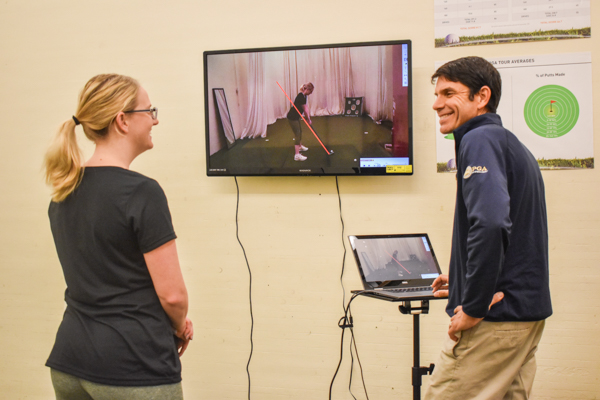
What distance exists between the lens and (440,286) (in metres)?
1.66

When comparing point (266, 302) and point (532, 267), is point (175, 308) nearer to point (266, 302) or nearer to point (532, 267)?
point (532, 267)

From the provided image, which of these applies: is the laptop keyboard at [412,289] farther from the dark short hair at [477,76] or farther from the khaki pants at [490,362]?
the dark short hair at [477,76]

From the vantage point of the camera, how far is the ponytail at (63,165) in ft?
3.64

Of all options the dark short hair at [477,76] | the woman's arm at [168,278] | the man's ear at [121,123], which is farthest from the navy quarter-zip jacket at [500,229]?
the man's ear at [121,123]

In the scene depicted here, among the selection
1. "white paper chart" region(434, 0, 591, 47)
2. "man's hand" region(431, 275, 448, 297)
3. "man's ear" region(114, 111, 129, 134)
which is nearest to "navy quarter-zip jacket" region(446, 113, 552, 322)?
"man's hand" region(431, 275, 448, 297)

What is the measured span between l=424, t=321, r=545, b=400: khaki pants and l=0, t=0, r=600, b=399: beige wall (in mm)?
1011

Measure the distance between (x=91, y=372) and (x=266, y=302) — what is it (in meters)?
1.49

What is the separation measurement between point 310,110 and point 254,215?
0.66 m

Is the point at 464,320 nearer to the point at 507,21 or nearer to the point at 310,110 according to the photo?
the point at 310,110

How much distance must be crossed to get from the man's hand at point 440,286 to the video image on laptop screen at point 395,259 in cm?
17

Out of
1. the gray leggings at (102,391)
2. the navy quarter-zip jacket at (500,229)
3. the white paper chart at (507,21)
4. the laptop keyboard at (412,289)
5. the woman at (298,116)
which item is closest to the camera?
the gray leggings at (102,391)

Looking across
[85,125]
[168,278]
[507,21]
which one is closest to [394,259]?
[168,278]

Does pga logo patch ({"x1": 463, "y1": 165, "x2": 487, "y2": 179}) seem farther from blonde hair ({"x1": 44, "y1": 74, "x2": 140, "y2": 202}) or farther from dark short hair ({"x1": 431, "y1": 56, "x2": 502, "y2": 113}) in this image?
blonde hair ({"x1": 44, "y1": 74, "x2": 140, "y2": 202})

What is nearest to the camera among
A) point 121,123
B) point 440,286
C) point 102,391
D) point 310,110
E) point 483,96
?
point 102,391
